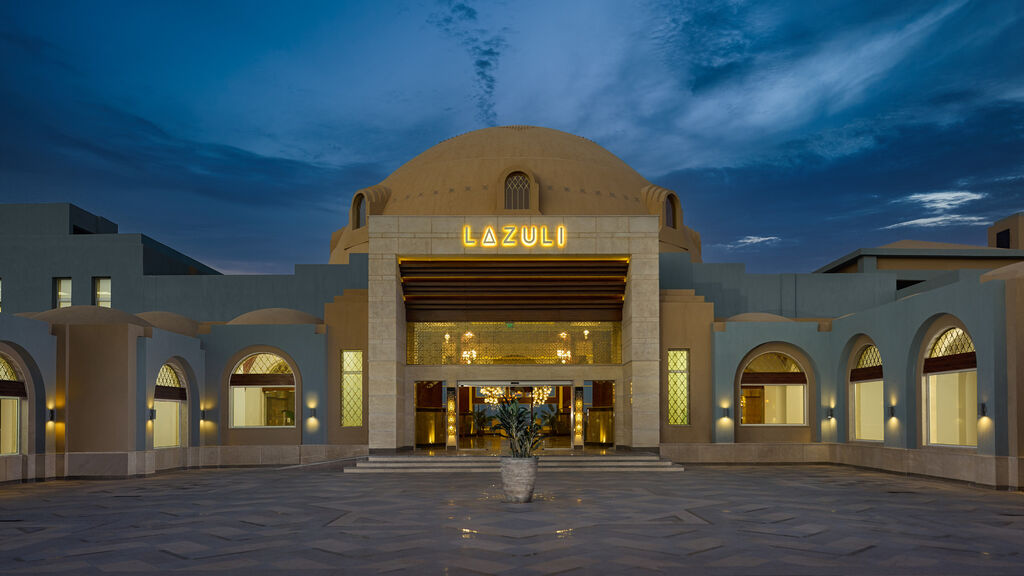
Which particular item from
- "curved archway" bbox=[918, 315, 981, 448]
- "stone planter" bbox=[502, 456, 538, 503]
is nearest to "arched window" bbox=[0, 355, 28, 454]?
"stone planter" bbox=[502, 456, 538, 503]

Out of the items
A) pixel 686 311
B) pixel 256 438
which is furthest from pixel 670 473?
pixel 256 438

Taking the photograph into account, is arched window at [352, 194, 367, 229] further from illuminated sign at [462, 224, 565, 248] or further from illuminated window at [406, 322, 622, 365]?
illuminated sign at [462, 224, 565, 248]

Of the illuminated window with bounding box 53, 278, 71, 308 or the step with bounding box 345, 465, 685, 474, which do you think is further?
the illuminated window with bounding box 53, 278, 71, 308

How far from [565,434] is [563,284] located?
1186cm

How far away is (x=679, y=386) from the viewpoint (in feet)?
101

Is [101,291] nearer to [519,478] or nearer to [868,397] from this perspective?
[519,478]

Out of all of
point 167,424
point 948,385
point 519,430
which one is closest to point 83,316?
point 167,424

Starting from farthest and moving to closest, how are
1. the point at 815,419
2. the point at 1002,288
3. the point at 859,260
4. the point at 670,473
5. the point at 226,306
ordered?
1. the point at 859,260
2. the point at 226,306
3. the point at 815,419
4. the point at 670,473
5. the point at 1002,288

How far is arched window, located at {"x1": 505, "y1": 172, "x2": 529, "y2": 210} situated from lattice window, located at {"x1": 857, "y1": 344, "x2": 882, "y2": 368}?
15714 millimetres

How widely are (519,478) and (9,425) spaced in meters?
15.0

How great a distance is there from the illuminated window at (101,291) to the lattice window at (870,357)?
33.2 m

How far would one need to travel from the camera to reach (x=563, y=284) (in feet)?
103

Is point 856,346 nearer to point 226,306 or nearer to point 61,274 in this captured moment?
point 226,306

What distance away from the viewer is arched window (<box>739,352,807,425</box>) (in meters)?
30.7
